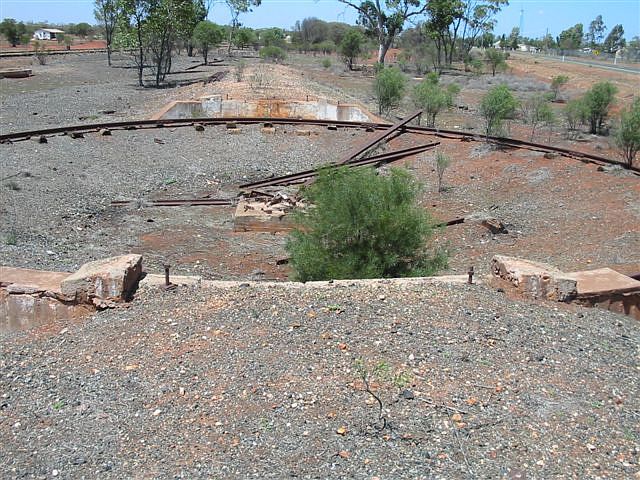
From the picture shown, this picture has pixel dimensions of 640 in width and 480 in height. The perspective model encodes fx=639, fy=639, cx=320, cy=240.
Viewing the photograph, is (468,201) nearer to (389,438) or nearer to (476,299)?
(476,299)

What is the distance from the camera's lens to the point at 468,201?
13102 millimetres

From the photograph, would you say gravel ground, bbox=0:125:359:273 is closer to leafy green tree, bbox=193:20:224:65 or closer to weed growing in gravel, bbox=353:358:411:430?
weed growing in gravel, bbox=353:358:411:430

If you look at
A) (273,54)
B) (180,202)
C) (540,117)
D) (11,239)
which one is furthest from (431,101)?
(273,54)

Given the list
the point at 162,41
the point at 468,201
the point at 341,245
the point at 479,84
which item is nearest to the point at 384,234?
the point at 341,245

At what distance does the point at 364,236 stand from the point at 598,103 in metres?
14.7

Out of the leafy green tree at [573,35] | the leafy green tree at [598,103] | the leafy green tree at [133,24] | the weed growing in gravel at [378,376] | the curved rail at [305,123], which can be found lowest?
the weed growing in gravel at [378,376]

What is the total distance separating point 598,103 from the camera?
63.2ft

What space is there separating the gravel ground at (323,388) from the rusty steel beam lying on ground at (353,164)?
7295mm

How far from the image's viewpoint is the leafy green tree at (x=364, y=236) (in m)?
7.39

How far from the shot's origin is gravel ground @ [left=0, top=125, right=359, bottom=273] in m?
10.0

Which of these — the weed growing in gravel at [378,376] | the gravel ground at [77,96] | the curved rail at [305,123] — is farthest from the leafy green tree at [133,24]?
the weed growing in gravel at [378,376]

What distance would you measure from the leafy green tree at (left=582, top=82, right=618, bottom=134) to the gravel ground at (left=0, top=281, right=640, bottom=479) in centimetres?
1483

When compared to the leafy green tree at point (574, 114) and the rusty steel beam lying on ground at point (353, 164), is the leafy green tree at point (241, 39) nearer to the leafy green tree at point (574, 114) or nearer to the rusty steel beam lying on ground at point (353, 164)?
the leafy green tree at point (574, 114)

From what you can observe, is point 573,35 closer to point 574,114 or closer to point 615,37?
point 615,37
